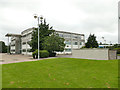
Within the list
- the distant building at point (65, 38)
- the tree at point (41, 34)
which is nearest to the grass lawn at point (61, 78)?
the tree at point (41, 34)

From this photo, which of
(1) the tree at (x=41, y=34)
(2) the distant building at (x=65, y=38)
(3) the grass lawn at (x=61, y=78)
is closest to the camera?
(3) the grass lawn at (x=61, y=78)

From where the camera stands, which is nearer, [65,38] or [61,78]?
[61,78]

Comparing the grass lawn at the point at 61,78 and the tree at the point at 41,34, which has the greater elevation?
the tree at the point at 41,34

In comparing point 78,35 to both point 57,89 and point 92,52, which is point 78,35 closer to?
point 92,52

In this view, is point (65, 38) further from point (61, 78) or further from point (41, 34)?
point (61, 78)

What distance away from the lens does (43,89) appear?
520 cm

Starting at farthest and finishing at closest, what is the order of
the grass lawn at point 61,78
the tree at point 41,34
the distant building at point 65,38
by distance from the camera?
the distant building at point 65,38
the tree at point 41,34
the grass lawn at point 61,78

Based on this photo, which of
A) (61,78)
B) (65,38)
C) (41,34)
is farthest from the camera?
(65,38)

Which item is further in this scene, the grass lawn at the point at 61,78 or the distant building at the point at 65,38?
the distant building at the point at 65,38

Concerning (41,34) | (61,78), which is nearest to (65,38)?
(41,34)

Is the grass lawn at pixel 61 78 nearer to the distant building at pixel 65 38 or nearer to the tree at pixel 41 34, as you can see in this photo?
the tree at pixel 41 34

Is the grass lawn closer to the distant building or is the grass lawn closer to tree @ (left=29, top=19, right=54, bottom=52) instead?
tree @ (left=29, top=19, right=54, bottom=52)

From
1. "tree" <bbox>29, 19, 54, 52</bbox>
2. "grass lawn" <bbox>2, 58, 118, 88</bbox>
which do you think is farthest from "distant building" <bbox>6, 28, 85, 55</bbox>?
"grass lawn" <bbox>2, 58, 118, 88</bbox>

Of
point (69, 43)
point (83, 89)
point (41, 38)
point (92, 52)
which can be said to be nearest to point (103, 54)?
point (92, 52)
